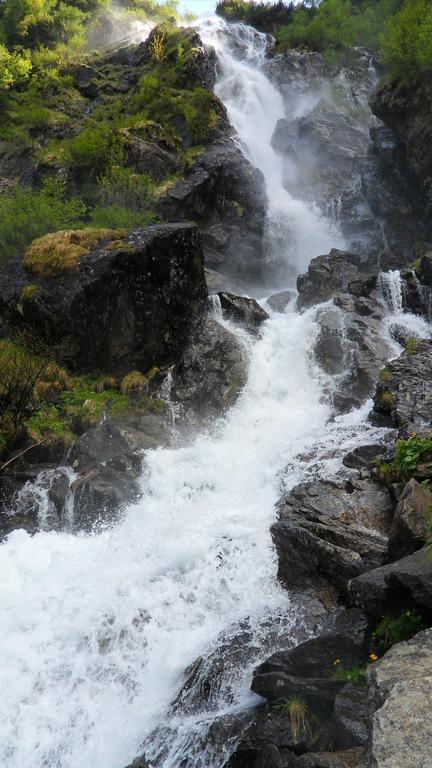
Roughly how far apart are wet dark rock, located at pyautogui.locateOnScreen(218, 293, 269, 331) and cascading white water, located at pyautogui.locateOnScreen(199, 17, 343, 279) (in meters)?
8.20

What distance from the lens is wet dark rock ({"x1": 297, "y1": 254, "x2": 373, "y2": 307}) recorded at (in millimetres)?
20391

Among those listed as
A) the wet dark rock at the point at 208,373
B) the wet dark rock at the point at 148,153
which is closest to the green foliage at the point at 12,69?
the wet dark rock at the point at 148,153

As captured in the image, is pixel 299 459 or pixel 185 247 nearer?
pixel 299 459

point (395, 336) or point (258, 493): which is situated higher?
point (395, 336)

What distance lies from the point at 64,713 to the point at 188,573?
2804mm

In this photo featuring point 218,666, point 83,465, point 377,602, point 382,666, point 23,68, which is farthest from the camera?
point 23,68

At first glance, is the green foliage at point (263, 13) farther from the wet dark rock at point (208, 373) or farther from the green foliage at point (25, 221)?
the wet dark rock at point (208, 373)

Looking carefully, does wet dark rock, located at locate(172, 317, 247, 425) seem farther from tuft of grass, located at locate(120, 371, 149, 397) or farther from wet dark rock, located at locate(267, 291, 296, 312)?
wet dark rock, located at locate(267, 291, 296, 312)

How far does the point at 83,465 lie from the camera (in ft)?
39.0

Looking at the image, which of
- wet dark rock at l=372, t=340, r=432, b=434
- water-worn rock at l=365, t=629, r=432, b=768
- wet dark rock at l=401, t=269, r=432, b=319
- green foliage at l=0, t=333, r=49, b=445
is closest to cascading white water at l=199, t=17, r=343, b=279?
wet dark rock at l=401, t=269, r=432, b=319

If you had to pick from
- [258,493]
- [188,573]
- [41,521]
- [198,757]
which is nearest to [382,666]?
[198,757]

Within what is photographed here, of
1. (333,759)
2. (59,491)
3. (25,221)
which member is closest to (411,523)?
(333,759)

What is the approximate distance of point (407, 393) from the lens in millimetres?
12055

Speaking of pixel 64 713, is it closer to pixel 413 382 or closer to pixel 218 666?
pixel 218 666
